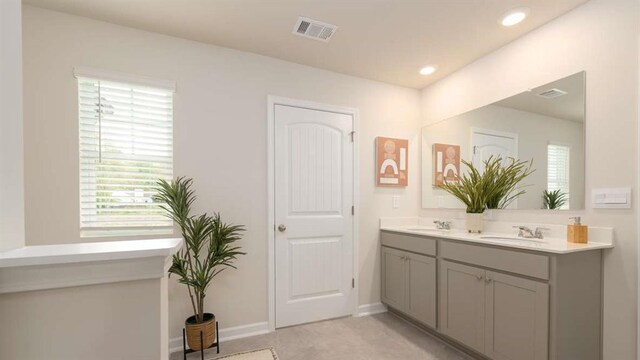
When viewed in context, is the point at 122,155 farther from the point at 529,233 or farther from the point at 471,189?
the point at 529,233

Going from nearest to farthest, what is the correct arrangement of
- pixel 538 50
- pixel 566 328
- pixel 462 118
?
pixel 566 328, pixel 538 50, pixel 462 118

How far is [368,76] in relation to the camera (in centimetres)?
292

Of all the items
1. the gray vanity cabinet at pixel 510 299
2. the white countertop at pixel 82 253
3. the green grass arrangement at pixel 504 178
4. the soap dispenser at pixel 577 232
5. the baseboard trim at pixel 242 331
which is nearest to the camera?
the white countertop at pixel 82 253

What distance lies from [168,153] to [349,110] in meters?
1.75

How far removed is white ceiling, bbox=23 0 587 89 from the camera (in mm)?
1856

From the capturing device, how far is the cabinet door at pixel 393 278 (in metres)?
2.65

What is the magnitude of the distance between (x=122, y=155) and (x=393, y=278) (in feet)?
8.60

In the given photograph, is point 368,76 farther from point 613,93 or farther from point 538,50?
point 613,93

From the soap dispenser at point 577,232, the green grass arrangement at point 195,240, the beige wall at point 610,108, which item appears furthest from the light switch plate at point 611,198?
the green grass arrangement at point 195,240

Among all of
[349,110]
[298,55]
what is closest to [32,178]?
[298,55]

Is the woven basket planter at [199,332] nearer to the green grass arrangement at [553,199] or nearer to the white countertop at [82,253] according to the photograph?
the white countertop at [82,253]

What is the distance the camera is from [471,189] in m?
2.43

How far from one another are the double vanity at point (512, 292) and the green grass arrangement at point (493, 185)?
8.0 inches

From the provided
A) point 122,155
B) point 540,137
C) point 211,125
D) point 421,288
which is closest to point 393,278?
point 421,288
